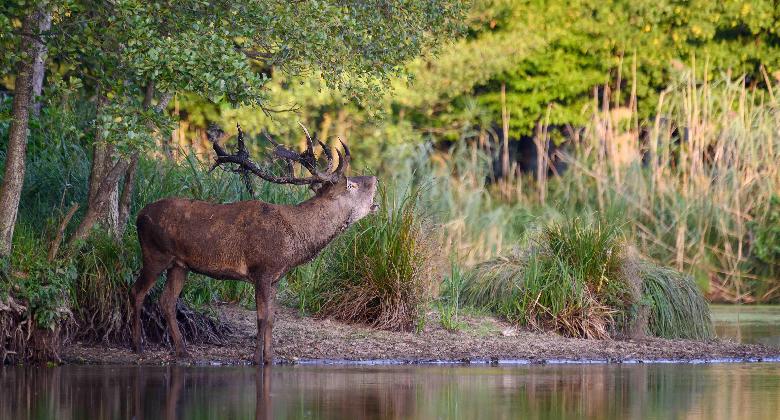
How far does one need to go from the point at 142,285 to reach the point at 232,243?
0.95 meters

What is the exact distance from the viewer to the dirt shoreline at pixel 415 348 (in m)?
13.1

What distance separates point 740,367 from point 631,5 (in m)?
16.2

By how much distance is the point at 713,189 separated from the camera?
891 inches

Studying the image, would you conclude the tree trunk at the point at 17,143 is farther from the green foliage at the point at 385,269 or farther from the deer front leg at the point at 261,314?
the green foliage at the point at 385,269

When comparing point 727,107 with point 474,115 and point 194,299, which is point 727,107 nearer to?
point 474,115

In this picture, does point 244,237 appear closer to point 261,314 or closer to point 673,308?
point 261,314

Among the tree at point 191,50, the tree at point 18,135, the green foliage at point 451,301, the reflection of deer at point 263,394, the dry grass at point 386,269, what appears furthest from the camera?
the green foliage at point 451,301

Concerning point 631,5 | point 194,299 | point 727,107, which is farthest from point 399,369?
point 631,5

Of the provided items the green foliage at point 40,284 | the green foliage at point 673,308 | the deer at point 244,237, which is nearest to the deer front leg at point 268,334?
the deer at point 244,237

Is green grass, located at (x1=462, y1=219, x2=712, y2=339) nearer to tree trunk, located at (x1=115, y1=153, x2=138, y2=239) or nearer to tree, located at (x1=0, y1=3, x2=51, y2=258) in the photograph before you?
tree trunk, located at (x1=115, y1=153, x2=138, y2=239)

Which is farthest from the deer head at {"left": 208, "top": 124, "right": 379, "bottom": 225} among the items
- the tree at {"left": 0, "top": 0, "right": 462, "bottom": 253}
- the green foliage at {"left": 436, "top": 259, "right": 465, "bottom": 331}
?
the green foliage at {"left": 436, "top": 259, "right": 465, "bottom": 331}

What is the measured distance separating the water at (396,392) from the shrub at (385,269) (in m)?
1.75

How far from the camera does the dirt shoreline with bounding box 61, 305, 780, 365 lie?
1305 cm

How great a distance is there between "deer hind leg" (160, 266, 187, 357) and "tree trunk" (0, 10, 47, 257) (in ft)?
4.88
